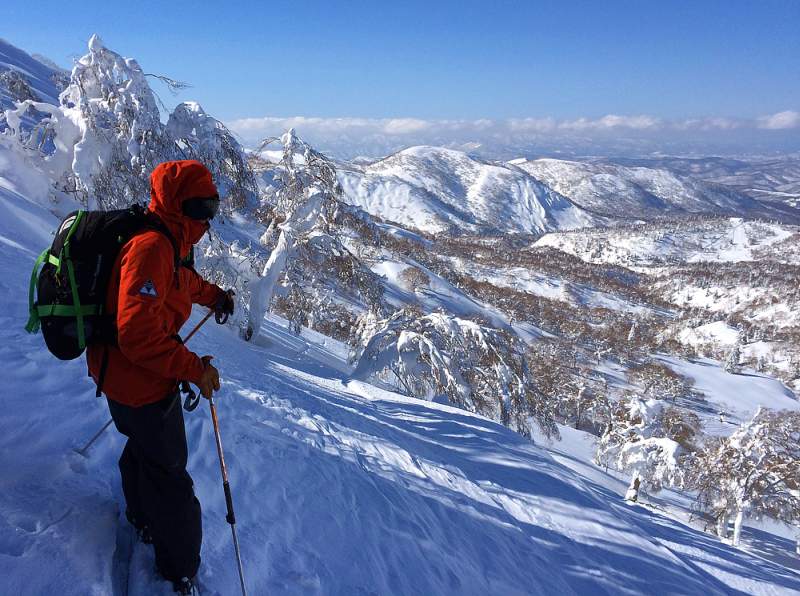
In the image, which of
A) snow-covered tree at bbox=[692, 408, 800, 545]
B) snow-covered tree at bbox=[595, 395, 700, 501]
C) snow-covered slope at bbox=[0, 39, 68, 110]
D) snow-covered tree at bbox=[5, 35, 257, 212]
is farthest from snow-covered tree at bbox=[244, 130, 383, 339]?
snow-covered slope at bbox=[0, 39, 68, 110]

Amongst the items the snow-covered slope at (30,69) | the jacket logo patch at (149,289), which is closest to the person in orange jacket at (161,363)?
the jacket logo patch at (149,289)

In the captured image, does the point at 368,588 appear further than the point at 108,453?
Yes

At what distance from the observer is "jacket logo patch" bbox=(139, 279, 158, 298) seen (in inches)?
83.1

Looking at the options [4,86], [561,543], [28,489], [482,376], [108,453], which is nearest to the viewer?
[28,489]

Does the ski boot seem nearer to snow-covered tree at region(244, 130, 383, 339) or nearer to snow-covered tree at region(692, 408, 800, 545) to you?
snow-covered tree at region(244, 130, 383, 339)

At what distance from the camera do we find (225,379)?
6703 millimetres

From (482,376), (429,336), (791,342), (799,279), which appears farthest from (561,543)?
(799,279)

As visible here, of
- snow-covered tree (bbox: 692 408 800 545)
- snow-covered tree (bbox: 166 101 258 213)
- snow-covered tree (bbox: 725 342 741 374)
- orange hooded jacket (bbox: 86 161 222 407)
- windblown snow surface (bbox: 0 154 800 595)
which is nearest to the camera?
orange hooded jacket (bbox: 86 161 222 407)

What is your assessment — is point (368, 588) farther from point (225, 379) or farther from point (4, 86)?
point (4, 86)

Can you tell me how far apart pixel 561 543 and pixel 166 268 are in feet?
21.9

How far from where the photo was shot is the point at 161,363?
2.15 m

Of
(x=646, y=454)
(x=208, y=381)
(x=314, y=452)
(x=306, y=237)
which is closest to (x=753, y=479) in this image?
(x=646, y=454)

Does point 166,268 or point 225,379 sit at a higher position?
point 166,268

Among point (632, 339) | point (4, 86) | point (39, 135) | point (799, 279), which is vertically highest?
point (799, 279)
